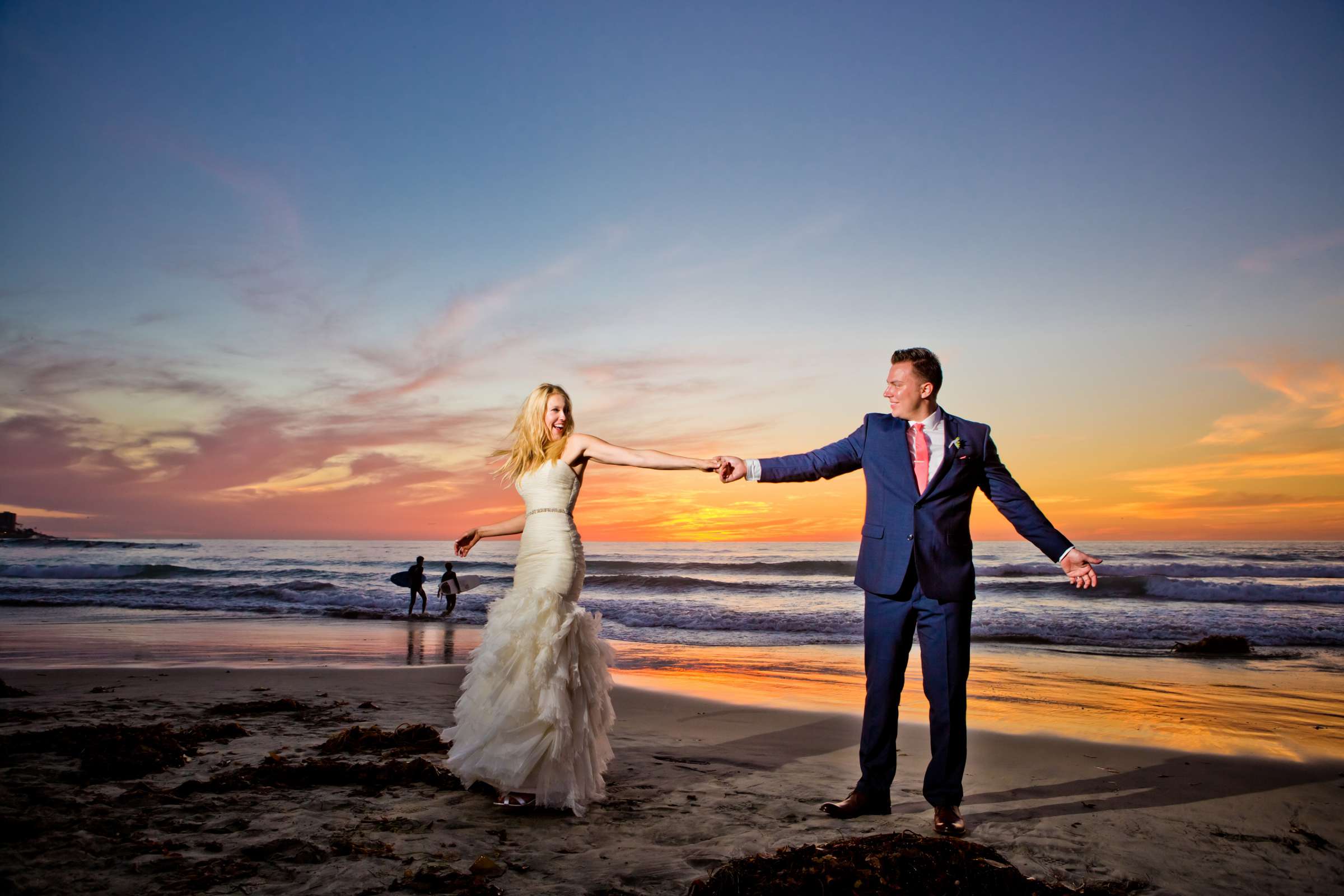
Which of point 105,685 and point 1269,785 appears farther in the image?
point 105,685

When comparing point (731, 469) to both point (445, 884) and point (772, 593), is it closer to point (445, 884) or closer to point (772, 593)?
point (445, 884)

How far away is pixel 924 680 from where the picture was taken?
13.0 feet

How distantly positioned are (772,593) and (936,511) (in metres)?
23.4

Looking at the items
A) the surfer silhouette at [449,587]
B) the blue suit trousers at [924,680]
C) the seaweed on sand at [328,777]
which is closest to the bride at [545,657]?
the seaweed on sand at [328,777]

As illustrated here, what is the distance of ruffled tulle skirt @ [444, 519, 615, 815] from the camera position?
410 cm

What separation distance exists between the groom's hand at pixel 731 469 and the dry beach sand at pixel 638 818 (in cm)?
182

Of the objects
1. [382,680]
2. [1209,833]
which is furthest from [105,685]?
[1209,833]

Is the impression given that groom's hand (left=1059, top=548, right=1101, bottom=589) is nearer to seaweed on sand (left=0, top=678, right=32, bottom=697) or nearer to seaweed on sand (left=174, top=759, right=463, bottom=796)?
seaweed on sand (left=174, top=759, right=463, bottom=796)

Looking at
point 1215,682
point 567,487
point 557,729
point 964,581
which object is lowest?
point 1215,682

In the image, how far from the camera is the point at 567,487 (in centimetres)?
451

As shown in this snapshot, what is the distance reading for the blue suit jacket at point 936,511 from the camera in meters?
3.94

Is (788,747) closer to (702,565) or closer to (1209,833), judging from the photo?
(1209,833)

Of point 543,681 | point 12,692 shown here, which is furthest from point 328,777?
point 12,692

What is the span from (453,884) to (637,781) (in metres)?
1.85
